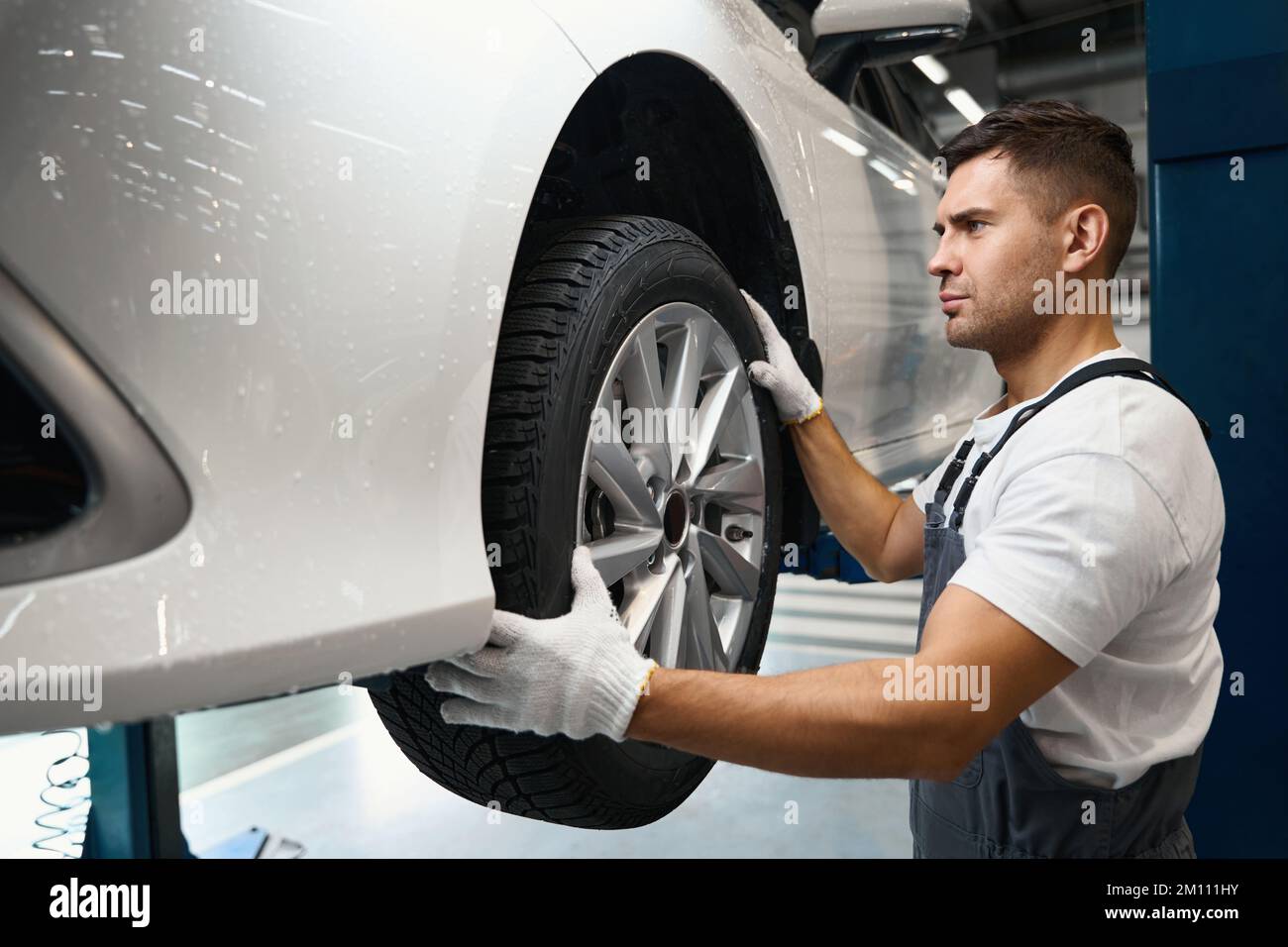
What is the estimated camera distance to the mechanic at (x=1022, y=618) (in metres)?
0.91

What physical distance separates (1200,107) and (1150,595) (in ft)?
2.42

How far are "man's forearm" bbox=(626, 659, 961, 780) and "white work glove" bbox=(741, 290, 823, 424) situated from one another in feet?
1.68

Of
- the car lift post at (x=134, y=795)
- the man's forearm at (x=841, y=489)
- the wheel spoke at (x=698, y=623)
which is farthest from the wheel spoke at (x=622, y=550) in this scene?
the car lift post at (x=134, y=795)

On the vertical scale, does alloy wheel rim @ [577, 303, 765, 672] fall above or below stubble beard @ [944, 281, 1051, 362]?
below

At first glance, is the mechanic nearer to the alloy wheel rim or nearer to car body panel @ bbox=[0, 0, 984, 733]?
the alloy wheel rim

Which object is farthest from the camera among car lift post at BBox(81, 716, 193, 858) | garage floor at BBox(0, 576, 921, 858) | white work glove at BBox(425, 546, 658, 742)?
garage floor at BBox(0, 576, 921, 858)

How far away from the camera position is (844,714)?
915 millimetres

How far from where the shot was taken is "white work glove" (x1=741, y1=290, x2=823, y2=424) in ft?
4.39

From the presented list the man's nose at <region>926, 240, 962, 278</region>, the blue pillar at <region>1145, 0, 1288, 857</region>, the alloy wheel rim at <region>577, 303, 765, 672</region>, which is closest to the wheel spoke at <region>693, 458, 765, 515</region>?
the alloy wheel rim at <region>577, 303, 765, 672</region>

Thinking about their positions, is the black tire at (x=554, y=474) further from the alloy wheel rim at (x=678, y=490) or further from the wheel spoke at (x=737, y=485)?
the wheel spoke at (x=737, y=485)

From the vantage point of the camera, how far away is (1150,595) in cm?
100

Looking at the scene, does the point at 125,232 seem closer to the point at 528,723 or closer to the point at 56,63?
the point at 56,63

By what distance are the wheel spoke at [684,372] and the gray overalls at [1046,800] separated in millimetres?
345
